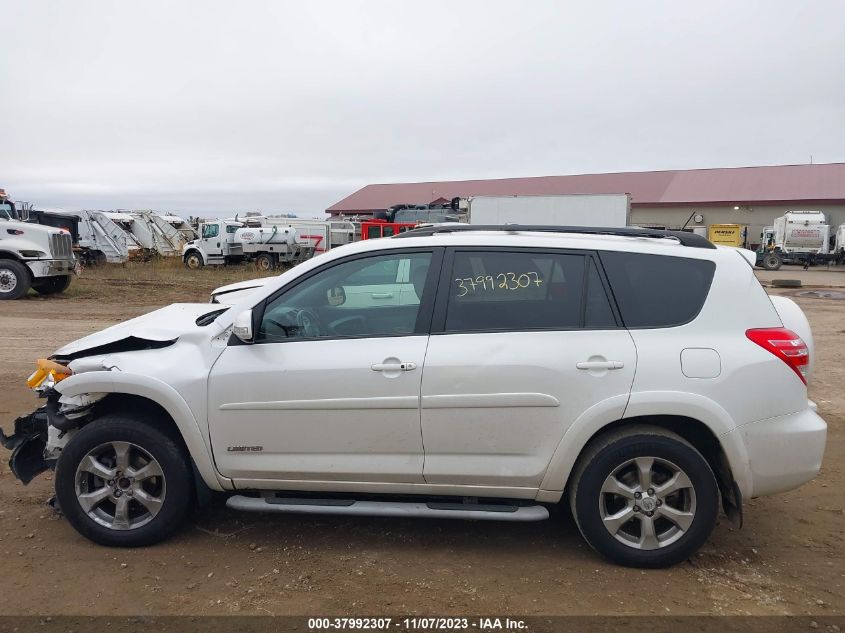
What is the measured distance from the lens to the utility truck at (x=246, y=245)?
95.0 feet

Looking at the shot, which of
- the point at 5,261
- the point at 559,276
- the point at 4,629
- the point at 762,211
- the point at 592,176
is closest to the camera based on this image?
the point at 4,629

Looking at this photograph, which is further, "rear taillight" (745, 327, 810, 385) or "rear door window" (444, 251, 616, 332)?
"rear door window" (444, 251, 616, 332)

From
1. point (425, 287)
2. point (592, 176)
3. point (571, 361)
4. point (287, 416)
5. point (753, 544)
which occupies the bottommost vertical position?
point (753, 544)

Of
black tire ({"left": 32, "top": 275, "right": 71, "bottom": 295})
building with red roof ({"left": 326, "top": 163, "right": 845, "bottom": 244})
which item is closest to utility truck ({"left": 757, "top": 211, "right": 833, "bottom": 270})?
building with red roof ({"left": 326, "top": 163, "right": 845, "bottom": 244})

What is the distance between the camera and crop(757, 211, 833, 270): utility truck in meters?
33.7

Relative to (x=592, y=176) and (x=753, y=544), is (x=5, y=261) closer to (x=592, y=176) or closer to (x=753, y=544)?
(x=753, y=544)

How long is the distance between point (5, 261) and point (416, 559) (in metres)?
16.1

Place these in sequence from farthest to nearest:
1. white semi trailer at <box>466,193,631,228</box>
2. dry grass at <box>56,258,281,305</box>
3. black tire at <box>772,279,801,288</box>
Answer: black tire at <box>772,279,801,288</box> < white semi trailer at <box>466,193,631,228</box> < dry grass at <box>56,258,281,305</box>

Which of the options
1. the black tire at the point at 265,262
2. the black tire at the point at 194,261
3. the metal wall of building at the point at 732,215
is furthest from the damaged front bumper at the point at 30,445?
the metal wall of building at the point at 732,215

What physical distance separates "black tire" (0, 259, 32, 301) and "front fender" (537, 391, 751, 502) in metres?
16.3

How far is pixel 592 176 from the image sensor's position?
4731cm

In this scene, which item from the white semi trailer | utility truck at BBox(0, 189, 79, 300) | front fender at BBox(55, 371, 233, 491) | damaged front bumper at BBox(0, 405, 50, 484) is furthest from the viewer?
the white semi trailer

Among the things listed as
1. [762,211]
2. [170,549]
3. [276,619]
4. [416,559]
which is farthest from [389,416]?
[762,211]

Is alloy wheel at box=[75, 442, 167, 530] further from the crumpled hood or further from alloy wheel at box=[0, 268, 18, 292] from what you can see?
alloy wheel at box=[0, 268, 18, 292]
